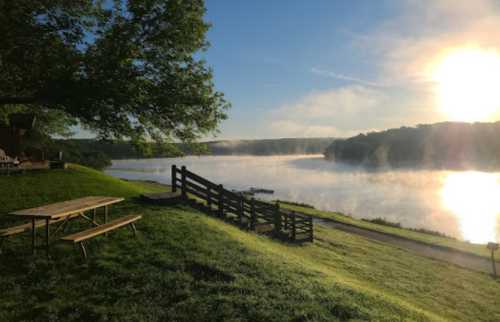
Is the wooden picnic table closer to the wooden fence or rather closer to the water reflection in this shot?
the wooden fence

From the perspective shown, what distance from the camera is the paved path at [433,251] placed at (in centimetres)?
1928

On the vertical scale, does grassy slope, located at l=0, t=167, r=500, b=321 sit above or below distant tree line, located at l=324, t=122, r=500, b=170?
below

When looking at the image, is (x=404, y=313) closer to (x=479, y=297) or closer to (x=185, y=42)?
(x=479, y=297)

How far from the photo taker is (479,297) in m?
12.6

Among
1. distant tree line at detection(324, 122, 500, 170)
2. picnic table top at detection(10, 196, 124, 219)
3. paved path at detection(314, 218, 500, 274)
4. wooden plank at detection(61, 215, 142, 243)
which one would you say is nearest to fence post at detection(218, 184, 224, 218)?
wooden plank at detection(61, 215, 142, 243)

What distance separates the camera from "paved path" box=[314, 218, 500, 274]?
19281mm

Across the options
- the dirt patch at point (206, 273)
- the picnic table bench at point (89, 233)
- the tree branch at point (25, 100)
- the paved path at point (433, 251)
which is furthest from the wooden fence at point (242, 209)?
the paved path at point (433, 251)

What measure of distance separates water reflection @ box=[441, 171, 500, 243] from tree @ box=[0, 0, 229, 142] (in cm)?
3410

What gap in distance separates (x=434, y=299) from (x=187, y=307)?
974 centimetres

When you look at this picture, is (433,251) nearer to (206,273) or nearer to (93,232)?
(206,273)

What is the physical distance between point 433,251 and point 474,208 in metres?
37.5

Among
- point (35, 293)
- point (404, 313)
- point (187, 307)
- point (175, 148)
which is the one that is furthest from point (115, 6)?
point (404, 313)

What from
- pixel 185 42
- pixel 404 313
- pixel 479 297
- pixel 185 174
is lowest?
pixel 479 297

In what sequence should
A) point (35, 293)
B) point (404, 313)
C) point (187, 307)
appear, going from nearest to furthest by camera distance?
point (187, 307), point (35, 293), point (404, 313)
